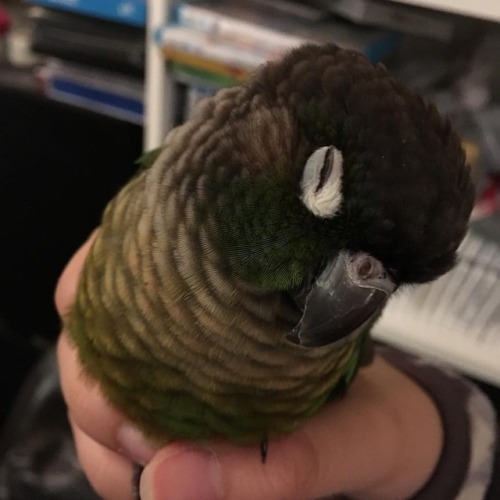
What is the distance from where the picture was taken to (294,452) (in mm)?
420

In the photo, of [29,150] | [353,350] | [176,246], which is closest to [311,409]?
[353,350]

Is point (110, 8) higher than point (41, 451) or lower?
higher

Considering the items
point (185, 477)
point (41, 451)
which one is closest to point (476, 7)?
point (185, 477)

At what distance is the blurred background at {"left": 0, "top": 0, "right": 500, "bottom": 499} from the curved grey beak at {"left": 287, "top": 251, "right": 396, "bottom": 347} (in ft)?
1.29

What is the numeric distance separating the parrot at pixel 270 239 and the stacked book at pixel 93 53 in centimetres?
58

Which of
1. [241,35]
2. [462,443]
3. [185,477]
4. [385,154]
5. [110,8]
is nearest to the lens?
[385,154]

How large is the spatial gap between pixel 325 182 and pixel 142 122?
0.71 meters

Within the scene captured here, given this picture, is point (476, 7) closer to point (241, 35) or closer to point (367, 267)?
point (241, 35)

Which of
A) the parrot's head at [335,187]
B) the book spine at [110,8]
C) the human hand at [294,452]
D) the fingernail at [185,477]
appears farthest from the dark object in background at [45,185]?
the parrot's head at [335,187]

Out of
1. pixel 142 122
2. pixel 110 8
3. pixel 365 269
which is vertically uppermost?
pixel 365 269

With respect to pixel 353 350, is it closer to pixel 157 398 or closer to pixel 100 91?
pixel 157 398

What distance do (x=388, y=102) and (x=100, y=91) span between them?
0.75m

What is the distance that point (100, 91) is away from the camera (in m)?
0.97

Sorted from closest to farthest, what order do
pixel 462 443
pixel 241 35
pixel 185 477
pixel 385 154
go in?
1. pixel 385 154
2. pixel 185 477
3. pixel 462 443
4. pixel 241 35
